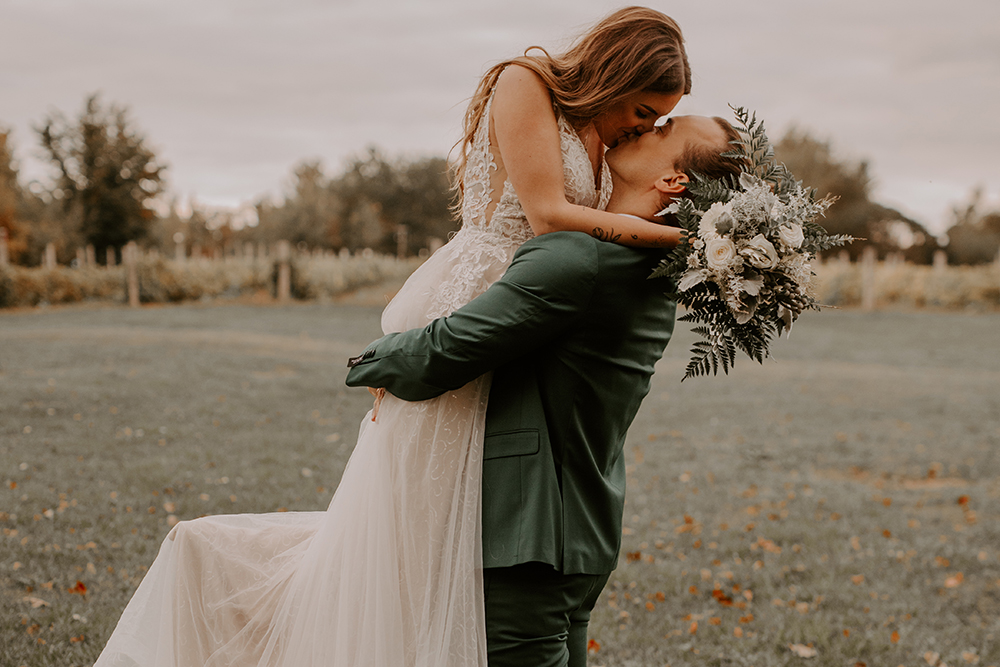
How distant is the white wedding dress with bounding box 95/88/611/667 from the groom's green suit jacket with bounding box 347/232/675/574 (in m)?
0.12

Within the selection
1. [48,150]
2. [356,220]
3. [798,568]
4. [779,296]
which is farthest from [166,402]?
[356,220]

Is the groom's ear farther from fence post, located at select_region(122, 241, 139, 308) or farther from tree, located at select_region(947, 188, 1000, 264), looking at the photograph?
tree, located at select_region(947, 188, 1000, 264)

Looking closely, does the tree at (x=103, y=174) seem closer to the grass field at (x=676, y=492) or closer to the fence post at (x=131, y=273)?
the fence post at (x=131, y=273)

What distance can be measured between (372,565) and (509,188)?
1.18 m

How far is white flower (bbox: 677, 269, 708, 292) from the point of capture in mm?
2115

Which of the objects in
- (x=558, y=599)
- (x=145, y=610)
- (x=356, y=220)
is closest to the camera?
(x=558, y=599)

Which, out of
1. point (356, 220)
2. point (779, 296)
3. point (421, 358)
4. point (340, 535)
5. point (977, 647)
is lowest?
point (977, 647)

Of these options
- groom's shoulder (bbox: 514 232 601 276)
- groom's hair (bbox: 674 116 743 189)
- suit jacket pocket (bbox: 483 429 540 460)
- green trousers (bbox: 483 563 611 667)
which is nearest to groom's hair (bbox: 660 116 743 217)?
groom's hair (bbox: 674 116 743 189)

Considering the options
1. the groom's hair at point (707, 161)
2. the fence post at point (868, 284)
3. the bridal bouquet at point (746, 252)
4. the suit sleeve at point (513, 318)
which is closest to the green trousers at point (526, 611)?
the suit sleeve at point (513, 318)

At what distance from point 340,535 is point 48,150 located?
3329 cm

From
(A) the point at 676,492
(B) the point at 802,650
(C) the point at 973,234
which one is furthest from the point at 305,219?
(B) the point at 802,650

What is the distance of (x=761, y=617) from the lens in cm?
506

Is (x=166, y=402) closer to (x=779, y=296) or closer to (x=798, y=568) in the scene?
(x=798, y=568)

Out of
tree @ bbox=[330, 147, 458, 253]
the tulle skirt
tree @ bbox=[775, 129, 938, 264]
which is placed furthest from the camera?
tree @ bbox=[330, 147, 458, 253]
